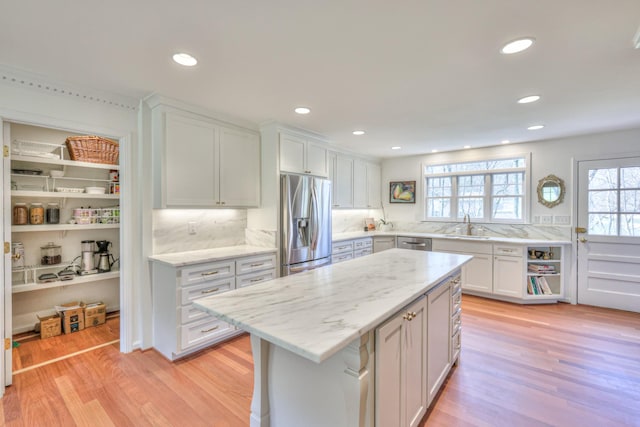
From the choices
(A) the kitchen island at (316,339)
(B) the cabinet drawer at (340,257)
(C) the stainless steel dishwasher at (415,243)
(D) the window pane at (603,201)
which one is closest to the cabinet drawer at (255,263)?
(B) the cabinet drawer at (340,257)

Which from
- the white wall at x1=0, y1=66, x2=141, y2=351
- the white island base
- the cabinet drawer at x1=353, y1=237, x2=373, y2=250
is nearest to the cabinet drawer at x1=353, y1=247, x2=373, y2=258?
the cabinet drawer at x1=353, y1=237, x2=373, y2=250

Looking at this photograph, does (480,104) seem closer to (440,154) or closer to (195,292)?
(440,154)

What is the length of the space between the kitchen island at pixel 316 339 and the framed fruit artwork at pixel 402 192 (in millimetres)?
3849

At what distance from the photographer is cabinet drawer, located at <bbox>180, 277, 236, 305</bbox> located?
2555mm

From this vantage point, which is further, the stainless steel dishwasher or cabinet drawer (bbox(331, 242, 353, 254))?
the stainless steel dishwasher

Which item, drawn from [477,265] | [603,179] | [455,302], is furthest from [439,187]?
[455,302]

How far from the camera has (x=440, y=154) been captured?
514 cm

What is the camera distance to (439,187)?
5215mm

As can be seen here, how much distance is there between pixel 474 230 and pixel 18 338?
240 inches

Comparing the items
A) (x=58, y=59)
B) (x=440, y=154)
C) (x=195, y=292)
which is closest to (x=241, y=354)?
(x=195, y=292)

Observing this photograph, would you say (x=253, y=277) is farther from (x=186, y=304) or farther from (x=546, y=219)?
(x=546, y=219)

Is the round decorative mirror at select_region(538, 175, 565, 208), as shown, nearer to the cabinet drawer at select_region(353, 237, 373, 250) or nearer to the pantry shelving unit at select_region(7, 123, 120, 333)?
the cabinet drawer at select_region(353, 237, 373, 250)

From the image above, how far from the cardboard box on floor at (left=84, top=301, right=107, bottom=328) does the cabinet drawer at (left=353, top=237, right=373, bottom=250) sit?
3.43 meters

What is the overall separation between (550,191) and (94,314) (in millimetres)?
6241
